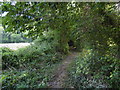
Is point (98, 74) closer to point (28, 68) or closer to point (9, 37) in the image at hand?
point (28, 68)

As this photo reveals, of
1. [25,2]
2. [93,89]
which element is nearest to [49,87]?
[93,89]

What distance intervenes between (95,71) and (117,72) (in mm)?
669

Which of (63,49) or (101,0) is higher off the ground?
(101,0)

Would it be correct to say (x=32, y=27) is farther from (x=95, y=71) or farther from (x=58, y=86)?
(x=95, y=71)

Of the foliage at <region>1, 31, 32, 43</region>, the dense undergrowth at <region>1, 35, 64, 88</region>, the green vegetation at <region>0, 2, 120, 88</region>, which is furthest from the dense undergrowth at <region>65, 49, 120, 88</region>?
the foliage at <region>1, 31, 32, 43</region>

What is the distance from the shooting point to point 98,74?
2.20 metres

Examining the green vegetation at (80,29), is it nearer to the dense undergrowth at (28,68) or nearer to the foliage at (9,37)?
the dense undergrowth at (28,68)

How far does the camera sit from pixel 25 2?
1.19 meters

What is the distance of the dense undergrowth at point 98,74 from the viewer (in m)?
1.90

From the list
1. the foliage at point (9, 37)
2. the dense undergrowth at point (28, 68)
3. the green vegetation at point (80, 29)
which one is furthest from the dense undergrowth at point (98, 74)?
the foliage at point (9, 37)

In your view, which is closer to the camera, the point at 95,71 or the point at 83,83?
the point at 83,83

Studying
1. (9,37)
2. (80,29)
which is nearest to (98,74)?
(80,29)

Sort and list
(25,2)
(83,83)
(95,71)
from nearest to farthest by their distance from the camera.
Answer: (25,2)
(83,83)
(95,71)

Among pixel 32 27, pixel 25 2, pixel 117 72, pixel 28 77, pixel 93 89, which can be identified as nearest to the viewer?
pixel 25 2
